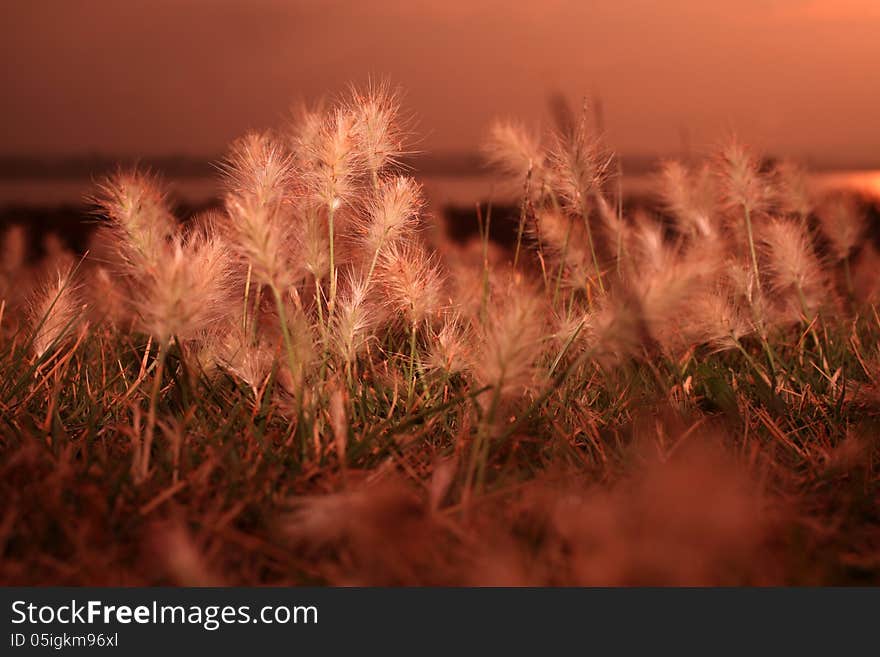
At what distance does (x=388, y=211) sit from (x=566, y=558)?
0.83m

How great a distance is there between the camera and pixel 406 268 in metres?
1.59

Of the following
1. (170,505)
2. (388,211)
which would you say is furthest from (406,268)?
(170,505)

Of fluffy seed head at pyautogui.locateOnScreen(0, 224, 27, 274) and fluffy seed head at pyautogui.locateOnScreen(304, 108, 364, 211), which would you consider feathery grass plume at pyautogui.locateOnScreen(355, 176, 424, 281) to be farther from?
fluffy seed head at pyautogui.locateOnScreen(0, 224, 27, 274)

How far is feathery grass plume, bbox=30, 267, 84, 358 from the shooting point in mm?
1773

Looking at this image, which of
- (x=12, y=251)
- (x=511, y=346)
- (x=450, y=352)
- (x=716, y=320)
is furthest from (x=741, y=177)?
(x=12, y=251)

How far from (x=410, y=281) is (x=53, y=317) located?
2.77ft

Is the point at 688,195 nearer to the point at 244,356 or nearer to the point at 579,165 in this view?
the point at 579,165

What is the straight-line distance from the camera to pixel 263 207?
1.32m

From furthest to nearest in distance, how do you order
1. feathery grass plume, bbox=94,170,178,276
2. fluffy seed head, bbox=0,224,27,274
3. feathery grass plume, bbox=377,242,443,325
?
fluffy seed head, bbox=0,224,27,274 → feathery grass plume, bbox=377,242,443,325 → feathery grass plume, bbox=94,170,178,276

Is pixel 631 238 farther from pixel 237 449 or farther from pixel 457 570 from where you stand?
pixel 457 570

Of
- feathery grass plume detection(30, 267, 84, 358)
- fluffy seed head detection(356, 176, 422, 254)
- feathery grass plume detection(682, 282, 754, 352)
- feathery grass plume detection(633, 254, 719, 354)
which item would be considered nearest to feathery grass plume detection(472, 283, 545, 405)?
feathery grass plume detection(633, 254, 719, 354)

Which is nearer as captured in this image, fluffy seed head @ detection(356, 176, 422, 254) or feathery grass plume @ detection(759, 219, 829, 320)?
fluffy seed head @ detection(356, 176, 422, 254)

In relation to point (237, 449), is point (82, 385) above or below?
above

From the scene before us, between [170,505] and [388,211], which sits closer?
[170,505]
